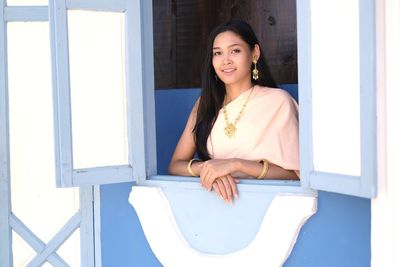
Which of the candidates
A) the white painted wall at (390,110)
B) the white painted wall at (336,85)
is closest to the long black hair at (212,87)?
the white painted wall at (336,85)

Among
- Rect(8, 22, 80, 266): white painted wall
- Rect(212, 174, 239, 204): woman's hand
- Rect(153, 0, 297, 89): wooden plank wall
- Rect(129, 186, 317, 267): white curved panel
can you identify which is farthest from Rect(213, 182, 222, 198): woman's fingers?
Rect(153, 0, 297, 89): wooden plank wall

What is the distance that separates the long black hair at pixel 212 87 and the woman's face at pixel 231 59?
23 millimetres

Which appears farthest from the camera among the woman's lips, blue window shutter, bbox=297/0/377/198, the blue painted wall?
the woman's lips

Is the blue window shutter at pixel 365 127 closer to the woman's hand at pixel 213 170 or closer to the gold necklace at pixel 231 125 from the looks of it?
the woman's hand at pixel 213 170

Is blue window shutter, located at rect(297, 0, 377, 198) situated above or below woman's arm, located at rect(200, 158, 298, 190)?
above

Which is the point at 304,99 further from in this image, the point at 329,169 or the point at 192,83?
the point at 192,83

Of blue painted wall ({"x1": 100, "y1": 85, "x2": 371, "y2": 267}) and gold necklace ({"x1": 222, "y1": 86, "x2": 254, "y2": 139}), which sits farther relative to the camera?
gold necklace ({"x1": 222, "y1": 86, "x2": 254, "y2": 139})

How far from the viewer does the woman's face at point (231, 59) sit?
237 centimetres

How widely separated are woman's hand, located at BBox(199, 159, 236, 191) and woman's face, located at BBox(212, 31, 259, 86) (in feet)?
1.39

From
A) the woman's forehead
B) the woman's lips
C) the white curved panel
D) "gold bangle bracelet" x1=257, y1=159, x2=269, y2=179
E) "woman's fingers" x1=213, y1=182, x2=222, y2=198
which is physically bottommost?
the white curved panel

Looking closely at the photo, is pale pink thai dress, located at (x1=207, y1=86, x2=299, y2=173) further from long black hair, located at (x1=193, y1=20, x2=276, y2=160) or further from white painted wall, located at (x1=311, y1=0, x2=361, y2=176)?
white painted wall, located at (x1=311, y1=0, x2=361, y2=176)

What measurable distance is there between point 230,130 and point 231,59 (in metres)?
0.27

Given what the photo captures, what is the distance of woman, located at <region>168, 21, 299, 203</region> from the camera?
6.87 ft

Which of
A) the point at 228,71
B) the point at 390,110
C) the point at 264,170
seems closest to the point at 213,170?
the point at 264,170
